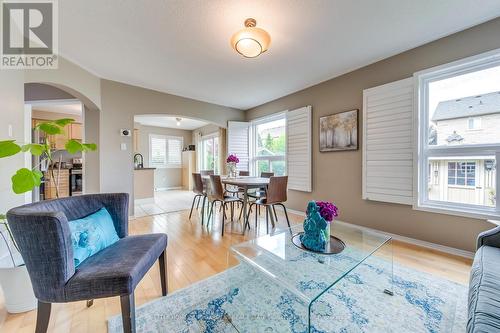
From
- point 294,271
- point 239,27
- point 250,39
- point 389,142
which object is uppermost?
point 239,27

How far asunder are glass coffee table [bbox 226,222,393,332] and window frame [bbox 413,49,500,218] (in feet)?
3.94

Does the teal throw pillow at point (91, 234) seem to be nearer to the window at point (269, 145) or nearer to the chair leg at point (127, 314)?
the chair leg at point (127, 314)

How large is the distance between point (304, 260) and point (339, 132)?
93.6 inches

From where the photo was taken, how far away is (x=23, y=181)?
1243 mm

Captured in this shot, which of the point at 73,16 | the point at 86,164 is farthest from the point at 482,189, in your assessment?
the point at 86,164

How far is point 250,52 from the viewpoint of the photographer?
6.61 feet

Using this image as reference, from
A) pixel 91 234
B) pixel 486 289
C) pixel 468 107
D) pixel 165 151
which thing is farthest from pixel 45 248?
pixel 165 151

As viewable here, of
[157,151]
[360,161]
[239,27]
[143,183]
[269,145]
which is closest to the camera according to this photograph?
[239,27]

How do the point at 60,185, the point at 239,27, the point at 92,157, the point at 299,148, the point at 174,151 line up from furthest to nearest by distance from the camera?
the point at 174,151 → the point at 60,185 → the point at 299,148 → the point at 92,157 → the point at 239,27

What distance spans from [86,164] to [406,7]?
464 centimetres

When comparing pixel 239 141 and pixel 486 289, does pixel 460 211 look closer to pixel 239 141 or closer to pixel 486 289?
pixel 486 289

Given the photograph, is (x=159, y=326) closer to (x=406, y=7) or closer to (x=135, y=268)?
Result: (x=135, y=268)

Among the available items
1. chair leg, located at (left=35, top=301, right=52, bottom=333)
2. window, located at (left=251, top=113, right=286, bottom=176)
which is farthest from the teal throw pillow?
window, located at (left=251, top=113, right=286, bottom=176)

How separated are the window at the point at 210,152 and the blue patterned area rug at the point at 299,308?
16.9 feet
